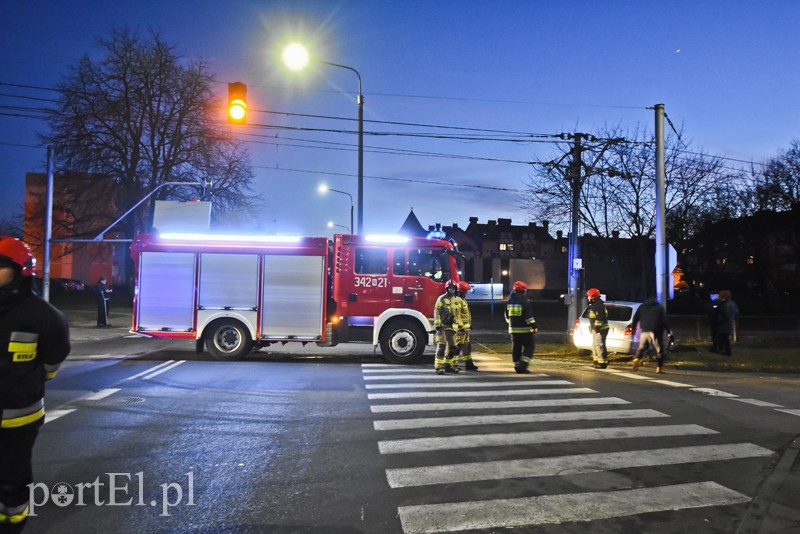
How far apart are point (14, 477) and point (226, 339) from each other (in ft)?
31.7

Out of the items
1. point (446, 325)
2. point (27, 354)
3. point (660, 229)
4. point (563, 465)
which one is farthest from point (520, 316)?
point (27, 354)

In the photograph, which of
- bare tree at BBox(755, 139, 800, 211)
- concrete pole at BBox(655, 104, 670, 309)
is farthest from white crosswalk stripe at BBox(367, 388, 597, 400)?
bare tree at BBox(755, 139, 800, 211)

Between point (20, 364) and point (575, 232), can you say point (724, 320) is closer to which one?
point (575, 232)

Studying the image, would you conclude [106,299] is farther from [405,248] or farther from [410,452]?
[410,452]

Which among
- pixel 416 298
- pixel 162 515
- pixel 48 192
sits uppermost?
pixel 48 192

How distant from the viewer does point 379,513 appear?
13.2 feet

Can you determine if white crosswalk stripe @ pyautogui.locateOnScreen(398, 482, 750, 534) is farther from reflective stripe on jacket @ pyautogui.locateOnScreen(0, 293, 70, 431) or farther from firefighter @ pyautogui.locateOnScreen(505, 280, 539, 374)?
firefighter @ pyautogui.locateOnScreen(505, 280, 539, 374)

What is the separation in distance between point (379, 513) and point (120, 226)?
33233 mm

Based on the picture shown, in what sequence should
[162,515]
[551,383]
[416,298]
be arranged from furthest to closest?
1. [416,298]
2. [551,383]
3. [162,515]

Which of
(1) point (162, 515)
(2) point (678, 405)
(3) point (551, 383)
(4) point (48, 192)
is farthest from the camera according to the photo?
(4) point (48, 192)

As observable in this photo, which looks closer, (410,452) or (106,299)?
(410,452)

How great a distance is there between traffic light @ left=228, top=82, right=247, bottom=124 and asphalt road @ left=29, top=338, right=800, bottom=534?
19.3 feet

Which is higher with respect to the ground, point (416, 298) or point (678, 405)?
point (416, 298)

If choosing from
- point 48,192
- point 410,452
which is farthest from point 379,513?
point 48,192
